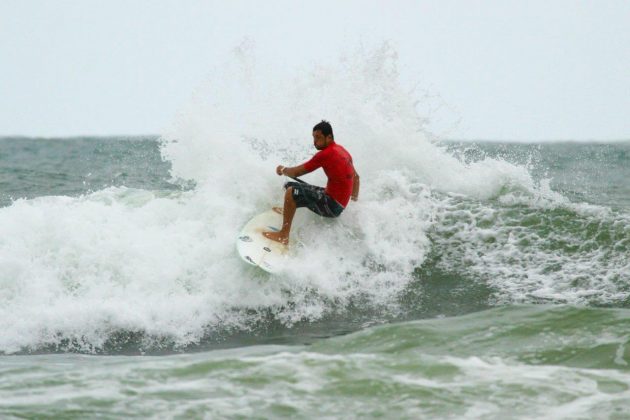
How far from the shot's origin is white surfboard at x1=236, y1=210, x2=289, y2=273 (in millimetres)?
8219

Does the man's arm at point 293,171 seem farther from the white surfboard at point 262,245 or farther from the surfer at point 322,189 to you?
the white surfboard at point 262,245

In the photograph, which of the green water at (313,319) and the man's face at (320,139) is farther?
the man's face at (320,139)

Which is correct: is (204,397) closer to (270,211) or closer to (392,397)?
(392,397)

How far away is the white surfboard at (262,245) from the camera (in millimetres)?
8219

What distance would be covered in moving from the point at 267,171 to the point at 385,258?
2.00 m

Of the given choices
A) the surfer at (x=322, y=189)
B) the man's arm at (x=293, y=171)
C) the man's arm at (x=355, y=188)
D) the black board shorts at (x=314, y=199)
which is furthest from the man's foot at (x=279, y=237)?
the man's arm at (x=355, y=188)

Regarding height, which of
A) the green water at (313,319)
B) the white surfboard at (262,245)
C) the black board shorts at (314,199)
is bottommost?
the green water at (313,319)

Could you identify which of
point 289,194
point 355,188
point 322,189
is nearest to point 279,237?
point 289,194

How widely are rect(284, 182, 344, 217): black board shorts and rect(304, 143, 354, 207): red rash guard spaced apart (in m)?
0.07

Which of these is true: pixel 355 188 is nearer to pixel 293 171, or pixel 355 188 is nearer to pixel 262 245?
pixel 293 171

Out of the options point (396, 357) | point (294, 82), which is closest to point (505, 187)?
point (294, 82)

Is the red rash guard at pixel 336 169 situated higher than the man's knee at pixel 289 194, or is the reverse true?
the red rash guard at pixel 336 169

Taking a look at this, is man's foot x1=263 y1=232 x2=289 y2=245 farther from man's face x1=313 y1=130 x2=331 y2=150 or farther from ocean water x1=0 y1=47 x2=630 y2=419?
man's face x1=313 y1=130 x2=331 y2=150

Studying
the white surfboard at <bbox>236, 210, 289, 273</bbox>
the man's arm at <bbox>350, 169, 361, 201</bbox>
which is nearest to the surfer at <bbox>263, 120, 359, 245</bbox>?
the white surfboard at <bbox>236, 210, 289, 273</bbox>
